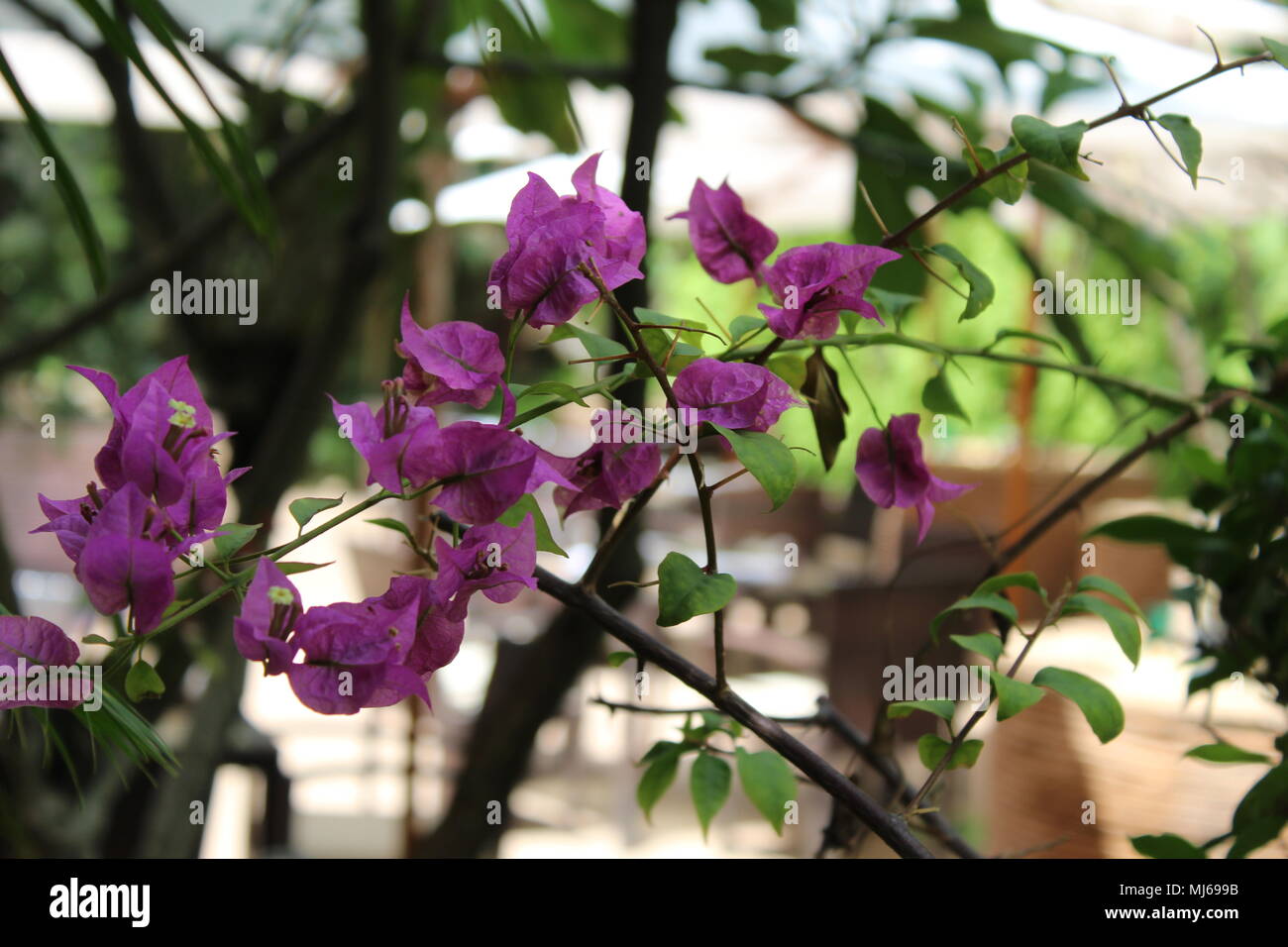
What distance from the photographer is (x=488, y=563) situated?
1.00 ft

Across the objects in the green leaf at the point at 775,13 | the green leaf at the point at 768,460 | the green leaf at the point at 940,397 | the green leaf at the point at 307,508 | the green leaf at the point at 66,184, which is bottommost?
the green leaf at the point at 307,508

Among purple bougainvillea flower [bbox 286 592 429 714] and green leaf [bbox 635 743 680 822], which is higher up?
purple bougainvillea flower [bbox 286 592 429 714]

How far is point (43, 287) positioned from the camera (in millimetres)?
2967

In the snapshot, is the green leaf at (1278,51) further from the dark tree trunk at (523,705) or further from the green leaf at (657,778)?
the dark tree trunk at (523,705)

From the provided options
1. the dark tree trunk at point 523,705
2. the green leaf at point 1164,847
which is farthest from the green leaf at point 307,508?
the dark tree trunk at point 523,705

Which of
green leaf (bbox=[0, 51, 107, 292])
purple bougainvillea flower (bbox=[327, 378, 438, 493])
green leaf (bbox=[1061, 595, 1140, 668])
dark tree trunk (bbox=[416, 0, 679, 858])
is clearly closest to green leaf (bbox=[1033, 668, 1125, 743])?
green leaf (bbox=[1061, 595, 1140, 668])

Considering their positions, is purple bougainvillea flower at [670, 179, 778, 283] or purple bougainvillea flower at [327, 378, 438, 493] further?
purple bougainvillea flower at [670, 179, 778, 283]

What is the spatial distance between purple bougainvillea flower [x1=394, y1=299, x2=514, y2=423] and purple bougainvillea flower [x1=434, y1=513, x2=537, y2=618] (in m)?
0.04

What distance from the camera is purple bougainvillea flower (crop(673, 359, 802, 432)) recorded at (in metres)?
0.32

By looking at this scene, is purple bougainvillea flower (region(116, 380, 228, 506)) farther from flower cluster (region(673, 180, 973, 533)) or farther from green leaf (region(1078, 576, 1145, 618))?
green leaf (region(1078, 576, 1145, 618))

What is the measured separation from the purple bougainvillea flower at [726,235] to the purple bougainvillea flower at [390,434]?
0.14 meters

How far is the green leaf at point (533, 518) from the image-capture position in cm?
33
